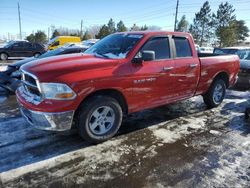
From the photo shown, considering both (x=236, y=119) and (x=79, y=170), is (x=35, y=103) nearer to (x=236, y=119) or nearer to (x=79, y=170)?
(x=79, y=170)

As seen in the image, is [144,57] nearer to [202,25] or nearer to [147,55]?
[147,55]

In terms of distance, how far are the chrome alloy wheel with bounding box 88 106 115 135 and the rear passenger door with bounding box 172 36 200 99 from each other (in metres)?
1.69

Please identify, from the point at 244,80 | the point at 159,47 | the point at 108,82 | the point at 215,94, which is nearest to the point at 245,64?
the point at 244,80

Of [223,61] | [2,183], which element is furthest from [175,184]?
[223,61]

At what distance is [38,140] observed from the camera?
441 cm

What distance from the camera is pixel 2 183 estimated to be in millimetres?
3145

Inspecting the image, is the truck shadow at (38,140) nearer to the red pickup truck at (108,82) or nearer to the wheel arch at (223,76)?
the red pickup truck at (108,82)

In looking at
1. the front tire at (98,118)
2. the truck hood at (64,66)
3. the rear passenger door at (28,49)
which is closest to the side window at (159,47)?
the truck hood at (64,66)

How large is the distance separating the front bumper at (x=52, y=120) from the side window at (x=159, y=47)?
6.41 ft

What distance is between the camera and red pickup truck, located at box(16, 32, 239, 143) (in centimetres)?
379

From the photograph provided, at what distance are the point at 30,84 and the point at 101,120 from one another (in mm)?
1294

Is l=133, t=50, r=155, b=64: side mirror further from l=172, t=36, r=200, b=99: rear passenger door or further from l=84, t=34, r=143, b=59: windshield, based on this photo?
l=172, t=36, r=200, b=99: rear passenger door

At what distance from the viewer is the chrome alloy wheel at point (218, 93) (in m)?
6.69

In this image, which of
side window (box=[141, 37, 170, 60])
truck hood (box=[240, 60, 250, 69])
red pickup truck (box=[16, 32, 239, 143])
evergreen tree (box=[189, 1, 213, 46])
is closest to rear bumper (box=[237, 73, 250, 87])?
truck hood (box=[240, 60, 250, 69])
